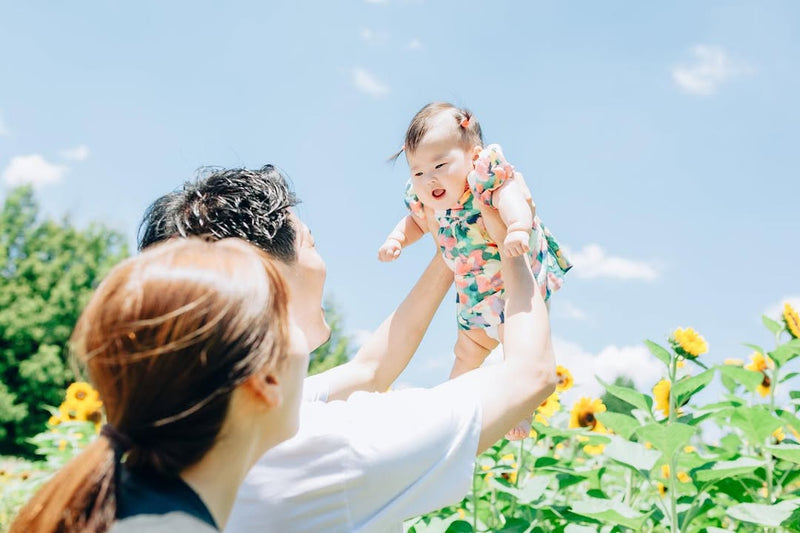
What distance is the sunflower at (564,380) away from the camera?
122 inches

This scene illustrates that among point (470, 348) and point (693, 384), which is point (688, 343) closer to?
point (693, 384)

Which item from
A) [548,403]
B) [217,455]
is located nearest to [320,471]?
[217,455]

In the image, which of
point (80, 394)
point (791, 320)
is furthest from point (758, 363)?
point (80, 394)

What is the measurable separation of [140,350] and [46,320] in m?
25.3

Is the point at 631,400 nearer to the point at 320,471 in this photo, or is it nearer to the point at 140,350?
the point at 320,471

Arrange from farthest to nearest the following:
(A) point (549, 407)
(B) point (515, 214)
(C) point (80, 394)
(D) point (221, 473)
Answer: (C) point (80, 394)
(A) point (549, 407)
(B) point (515, 214)
(D) point (221, 473)

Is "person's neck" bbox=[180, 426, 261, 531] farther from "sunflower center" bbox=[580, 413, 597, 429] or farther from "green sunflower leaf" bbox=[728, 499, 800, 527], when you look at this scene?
"sunflower center" bbox=[580, 413, 597, 429]

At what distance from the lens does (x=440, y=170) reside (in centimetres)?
214

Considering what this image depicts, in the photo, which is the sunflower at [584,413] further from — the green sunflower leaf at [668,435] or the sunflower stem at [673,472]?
the green sunflower leaf at [668,435]

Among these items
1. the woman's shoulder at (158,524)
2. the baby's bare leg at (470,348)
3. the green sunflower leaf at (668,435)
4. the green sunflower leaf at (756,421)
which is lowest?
the woman's shoulder at (158,524)

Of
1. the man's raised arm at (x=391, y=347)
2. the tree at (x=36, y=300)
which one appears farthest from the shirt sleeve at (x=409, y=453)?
the tree at (x=36, y=300)

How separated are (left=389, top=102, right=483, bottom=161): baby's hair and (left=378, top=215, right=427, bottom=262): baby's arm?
0.19 m

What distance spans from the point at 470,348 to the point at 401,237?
350mm

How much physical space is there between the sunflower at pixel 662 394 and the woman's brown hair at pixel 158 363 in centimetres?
177
